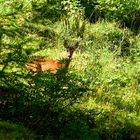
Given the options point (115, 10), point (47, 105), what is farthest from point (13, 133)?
point (115, 10)

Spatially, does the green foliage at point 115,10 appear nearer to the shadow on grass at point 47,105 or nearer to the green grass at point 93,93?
the green grass at point 93,93

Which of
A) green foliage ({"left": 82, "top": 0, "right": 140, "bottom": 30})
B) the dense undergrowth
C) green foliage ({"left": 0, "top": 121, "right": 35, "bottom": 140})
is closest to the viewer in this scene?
green foliage ({"left": 0, "top": 121, "right": 35, "bottom": 140})

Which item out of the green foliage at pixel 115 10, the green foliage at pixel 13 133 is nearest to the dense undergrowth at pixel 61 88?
the green foliage at pixel 13 133

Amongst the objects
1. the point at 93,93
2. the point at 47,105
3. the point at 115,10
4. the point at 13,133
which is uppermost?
the point at 13,133

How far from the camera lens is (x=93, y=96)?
6277 mm

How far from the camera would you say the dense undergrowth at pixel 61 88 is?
156 inches

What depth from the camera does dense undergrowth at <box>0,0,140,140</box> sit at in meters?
3.96

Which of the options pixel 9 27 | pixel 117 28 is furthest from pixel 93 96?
pixel 117 28

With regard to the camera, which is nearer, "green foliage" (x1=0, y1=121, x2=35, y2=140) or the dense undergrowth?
"green foliage" (x1=0, y1=121, x2=35, y2=140)

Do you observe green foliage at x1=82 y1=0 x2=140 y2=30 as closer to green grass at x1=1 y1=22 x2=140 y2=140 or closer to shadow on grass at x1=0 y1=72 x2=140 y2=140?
green grass at x1=1 y1=22 x2=140 y2=140

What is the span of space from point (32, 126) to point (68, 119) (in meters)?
0.69

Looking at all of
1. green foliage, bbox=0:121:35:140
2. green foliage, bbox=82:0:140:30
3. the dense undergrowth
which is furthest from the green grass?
green foliage, bbox=82:0:140:30

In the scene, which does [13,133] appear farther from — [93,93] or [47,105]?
[93,93]

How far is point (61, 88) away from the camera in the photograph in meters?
4.55
